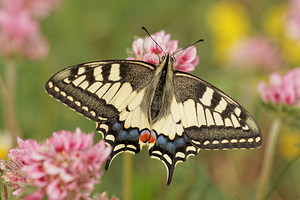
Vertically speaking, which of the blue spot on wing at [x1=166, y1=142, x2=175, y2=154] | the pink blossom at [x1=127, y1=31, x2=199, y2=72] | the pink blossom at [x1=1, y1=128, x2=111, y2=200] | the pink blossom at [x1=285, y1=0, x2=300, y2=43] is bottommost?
the pink blossom at [x1=1, y1=128, x2=111, y2=200]

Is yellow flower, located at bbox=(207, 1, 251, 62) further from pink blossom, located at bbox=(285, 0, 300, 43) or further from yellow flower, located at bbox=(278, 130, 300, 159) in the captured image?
yellow flower, located at bbox=(278, 130, 300, 159)

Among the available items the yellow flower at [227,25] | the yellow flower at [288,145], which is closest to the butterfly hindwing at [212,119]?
the yellow flower at [288,145]

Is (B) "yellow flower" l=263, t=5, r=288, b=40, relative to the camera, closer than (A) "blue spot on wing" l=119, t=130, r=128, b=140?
No

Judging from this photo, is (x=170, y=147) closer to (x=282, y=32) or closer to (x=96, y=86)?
(x=96, y=86)

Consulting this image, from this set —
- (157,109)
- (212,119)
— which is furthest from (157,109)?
(212,119)

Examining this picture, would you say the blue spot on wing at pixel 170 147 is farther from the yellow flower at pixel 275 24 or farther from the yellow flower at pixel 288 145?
the yellow flower at pixel 275 24

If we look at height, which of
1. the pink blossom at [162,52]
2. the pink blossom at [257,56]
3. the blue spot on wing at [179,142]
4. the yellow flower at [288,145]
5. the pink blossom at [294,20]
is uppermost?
the pink blossom at [294,20]

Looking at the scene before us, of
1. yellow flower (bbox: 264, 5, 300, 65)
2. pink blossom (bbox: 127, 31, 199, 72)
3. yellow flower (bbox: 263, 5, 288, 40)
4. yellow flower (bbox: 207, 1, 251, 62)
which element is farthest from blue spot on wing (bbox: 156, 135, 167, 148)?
yellow flower (bbox: 263, 5, 288, 40)
